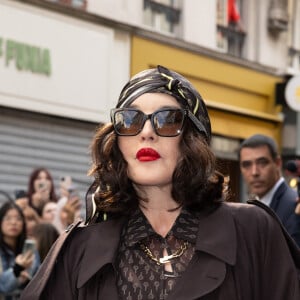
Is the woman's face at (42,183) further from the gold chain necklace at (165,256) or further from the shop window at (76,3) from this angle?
the gold chain necklace at (165,256)

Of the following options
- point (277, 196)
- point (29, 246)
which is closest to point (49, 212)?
point (29, 246)

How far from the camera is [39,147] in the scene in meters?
13.8

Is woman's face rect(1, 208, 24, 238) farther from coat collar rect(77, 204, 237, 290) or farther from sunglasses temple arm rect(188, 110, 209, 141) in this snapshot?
sunglasses temple arm rect(188, 110, 209, 141)

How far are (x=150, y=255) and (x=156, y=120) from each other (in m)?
0.44

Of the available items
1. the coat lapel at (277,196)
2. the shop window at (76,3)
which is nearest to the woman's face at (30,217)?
the coat lapel at (277,196)

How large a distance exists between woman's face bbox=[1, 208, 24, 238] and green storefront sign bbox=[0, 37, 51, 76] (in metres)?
4.74

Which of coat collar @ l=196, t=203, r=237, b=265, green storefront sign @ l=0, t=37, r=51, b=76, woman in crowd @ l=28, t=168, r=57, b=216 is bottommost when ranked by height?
woman in crowd @ l=28, t=168, r=57, b=216

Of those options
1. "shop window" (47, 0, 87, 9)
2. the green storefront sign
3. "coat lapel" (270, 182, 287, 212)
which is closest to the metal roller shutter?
the green storefront sign

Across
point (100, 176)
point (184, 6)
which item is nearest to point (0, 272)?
point (100, 176)

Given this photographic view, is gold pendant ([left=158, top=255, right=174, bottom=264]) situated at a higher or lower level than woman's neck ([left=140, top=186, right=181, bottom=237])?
lower

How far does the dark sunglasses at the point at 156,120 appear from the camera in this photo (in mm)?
3264

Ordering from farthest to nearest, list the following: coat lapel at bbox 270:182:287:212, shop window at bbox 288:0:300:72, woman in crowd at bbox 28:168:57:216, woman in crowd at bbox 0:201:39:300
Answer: shop window at bbox 288:0:300:72, woman in crowd at bbox 28:168:57:216, woman in crowd at bbox 0:201:39:300, coat lapel at bbox 270:182:287:212

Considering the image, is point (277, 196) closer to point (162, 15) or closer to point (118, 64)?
point (118, 64)

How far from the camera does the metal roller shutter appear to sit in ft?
42.9
